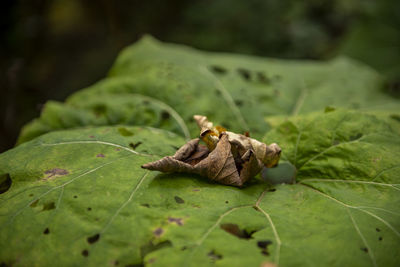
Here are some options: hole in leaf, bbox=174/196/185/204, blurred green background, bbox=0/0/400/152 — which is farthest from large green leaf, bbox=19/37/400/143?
blurred green background, bbox=0/0/400/152

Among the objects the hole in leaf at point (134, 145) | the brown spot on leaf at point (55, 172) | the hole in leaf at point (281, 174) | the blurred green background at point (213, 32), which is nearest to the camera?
the brown spot on leaf at point (55, 172)

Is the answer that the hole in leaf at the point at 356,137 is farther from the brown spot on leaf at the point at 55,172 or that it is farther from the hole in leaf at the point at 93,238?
the brown spot on leaf at the point at 55,172

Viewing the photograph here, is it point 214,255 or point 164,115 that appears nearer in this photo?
point 214,255

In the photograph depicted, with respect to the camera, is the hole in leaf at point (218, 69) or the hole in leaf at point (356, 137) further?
the hole in leaf at point (218, 69)

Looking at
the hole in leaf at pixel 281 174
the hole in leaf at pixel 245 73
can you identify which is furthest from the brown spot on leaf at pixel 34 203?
the hole in leaf at pixel 245 73

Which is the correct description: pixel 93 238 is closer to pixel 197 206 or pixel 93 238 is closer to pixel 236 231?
pixel 197 206

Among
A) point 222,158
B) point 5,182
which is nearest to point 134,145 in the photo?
point 222,158

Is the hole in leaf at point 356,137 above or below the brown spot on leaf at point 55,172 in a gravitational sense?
above
